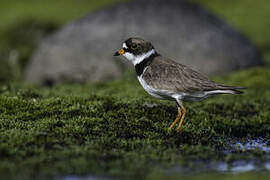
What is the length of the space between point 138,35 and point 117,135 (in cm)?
1029

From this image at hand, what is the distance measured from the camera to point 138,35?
1875 cm

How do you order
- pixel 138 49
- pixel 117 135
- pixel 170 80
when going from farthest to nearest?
pixel 138 49
pixel 170 80
pixel 117 135

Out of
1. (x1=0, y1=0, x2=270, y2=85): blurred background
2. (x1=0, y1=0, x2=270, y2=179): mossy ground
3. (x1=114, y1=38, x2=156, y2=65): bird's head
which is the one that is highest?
(x1=0, y1=0, x2=270, y2=85): blurred background

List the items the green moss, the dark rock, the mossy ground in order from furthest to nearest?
the dark rock
the green moss
the mossy ground

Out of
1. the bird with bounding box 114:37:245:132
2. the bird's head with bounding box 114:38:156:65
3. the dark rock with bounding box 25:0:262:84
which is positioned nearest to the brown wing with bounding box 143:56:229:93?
the bird with bounding box 114:37:245:132

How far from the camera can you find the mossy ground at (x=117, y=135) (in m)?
7.25

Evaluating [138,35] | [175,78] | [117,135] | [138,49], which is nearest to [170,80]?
[175,78]

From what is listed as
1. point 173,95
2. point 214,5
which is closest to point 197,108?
point 173,95

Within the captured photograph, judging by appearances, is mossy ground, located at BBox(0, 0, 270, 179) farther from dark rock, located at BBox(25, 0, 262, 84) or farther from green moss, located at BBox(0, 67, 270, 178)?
dark rock, located at BBox(25, 0, 262, 84)

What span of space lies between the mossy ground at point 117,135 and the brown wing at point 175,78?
102cm

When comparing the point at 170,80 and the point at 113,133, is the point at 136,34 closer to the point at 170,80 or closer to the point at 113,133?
the point at 170,80

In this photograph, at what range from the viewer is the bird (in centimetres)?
918

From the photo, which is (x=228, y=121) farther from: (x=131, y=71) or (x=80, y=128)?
(x=131, y=71)

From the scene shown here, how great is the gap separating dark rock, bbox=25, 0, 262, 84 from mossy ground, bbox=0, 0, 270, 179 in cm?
583
